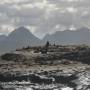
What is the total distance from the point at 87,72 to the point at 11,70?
680 inches

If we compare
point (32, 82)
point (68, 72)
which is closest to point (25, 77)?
point (32, 82)

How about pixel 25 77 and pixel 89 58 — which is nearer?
pixel 25 77

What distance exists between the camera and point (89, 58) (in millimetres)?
100750

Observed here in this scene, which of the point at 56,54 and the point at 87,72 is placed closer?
the point at 87,72

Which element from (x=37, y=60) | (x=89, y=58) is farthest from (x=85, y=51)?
(x=37, y=60)

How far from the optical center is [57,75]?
Answer: 85.5 m

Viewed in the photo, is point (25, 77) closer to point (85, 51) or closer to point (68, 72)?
point (68, 72)

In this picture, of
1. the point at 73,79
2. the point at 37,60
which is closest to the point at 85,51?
the point at 37,60

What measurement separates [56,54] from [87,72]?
17.6m

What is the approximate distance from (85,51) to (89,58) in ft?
11.7

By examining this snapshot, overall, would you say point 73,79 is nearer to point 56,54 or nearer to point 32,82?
point 32,82

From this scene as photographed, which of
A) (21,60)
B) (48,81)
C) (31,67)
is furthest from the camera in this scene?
(21,60)

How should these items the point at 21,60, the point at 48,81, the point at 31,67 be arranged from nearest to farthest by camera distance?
the point at 48,81 < the point at 31,67 < the point at 21,60

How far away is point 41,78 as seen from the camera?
277 feet
